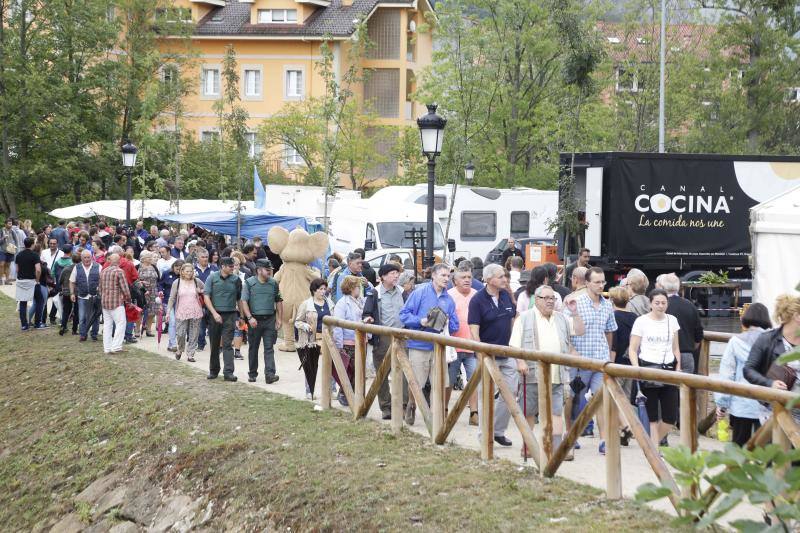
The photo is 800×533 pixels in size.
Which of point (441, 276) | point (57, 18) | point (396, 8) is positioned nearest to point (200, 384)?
point (441, 276)

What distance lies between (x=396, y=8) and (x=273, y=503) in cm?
5106

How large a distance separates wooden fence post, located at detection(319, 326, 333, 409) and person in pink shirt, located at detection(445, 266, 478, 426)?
1367 millimetres

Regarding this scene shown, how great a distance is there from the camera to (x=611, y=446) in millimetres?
8195

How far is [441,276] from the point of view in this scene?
11727 millimetres

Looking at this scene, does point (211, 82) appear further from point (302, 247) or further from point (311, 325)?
point (311, 325)

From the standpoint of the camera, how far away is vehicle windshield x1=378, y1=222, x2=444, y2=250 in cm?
3055

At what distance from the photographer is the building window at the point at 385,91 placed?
5938cm

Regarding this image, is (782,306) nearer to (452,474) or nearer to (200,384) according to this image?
(452,474)

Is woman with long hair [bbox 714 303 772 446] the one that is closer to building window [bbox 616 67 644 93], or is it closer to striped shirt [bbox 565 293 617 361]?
striped shirt [bbox 565 293 617 361]

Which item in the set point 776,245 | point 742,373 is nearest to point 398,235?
point 776,245

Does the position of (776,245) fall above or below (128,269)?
above

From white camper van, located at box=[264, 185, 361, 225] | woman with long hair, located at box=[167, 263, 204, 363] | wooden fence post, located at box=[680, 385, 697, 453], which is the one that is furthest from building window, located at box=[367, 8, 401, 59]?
wooden fence post, located at box=[680, 385, 697, 453]

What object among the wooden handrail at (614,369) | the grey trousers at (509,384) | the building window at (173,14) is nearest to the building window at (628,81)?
the building window at (173,14)

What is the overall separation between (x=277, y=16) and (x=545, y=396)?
2105 inches
